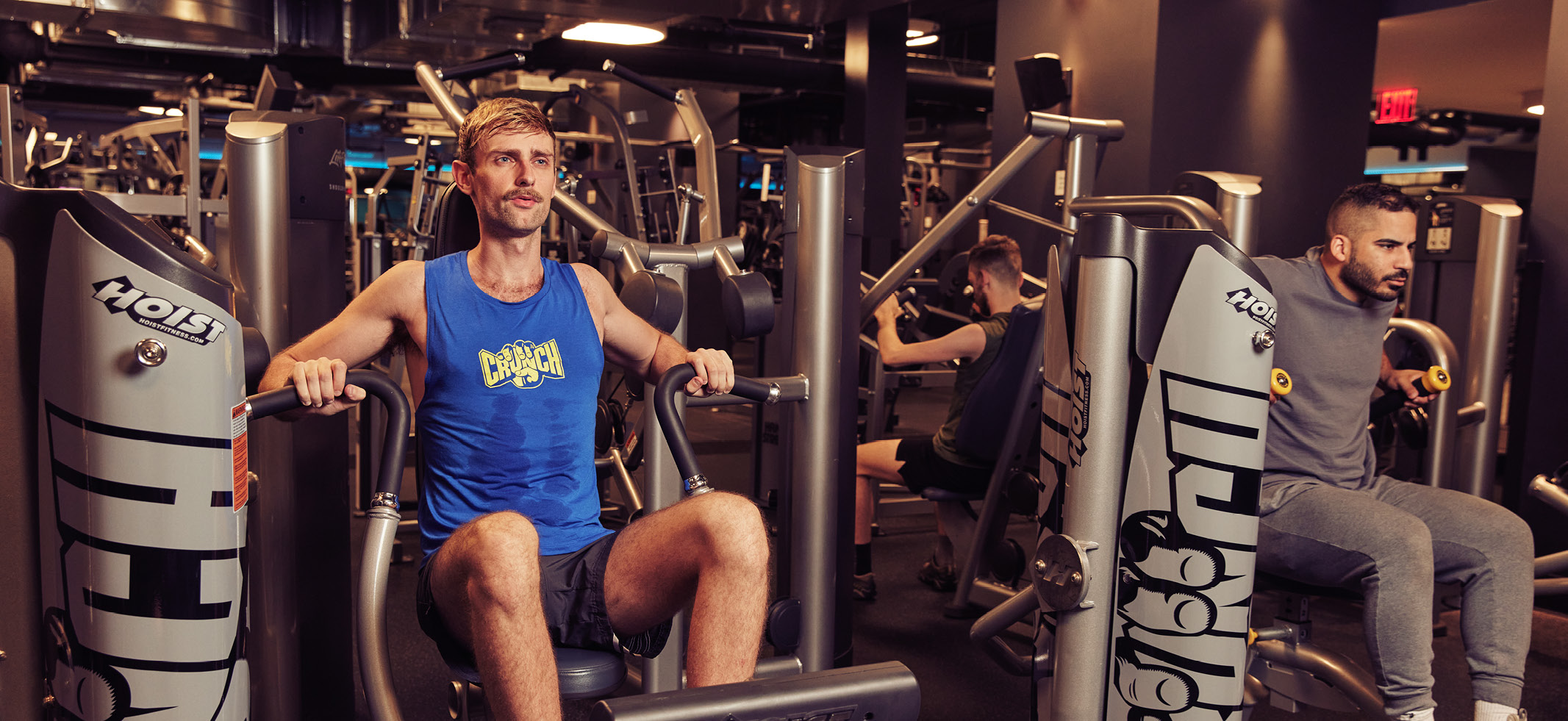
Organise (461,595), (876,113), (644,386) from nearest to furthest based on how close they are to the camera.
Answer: (461,595) < (644,386) < (876,113)

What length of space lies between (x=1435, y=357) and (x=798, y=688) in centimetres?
213

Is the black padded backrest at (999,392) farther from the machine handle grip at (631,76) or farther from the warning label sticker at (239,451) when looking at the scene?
the warning label sticker at (239,451)

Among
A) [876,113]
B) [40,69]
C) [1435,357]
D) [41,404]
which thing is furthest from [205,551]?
[40,69]

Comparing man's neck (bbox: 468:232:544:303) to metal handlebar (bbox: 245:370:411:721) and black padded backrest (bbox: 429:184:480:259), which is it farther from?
metal handlebar (bbox: 245:370:411:721)

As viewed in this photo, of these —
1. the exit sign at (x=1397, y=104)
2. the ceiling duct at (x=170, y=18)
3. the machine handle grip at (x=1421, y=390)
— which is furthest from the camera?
the exit sign at (x=1397, y=104)

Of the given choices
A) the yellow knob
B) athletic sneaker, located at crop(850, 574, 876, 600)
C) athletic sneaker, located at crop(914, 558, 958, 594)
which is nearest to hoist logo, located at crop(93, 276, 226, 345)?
the yellow knob

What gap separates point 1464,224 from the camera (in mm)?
3545

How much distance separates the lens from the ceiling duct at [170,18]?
489cm

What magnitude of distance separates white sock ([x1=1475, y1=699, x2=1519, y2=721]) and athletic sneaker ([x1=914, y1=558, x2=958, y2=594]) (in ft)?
5.44

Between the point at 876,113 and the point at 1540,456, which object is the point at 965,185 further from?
the point at 1540,456

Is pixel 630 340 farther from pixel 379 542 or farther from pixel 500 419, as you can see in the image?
pixel 379 542

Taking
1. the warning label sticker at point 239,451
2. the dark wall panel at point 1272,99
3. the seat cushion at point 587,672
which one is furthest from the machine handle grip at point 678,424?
the dark wall panel at point 1272,99

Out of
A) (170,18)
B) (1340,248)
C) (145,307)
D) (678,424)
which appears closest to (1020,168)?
(1340,248)

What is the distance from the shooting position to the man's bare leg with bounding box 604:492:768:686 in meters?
1.54
